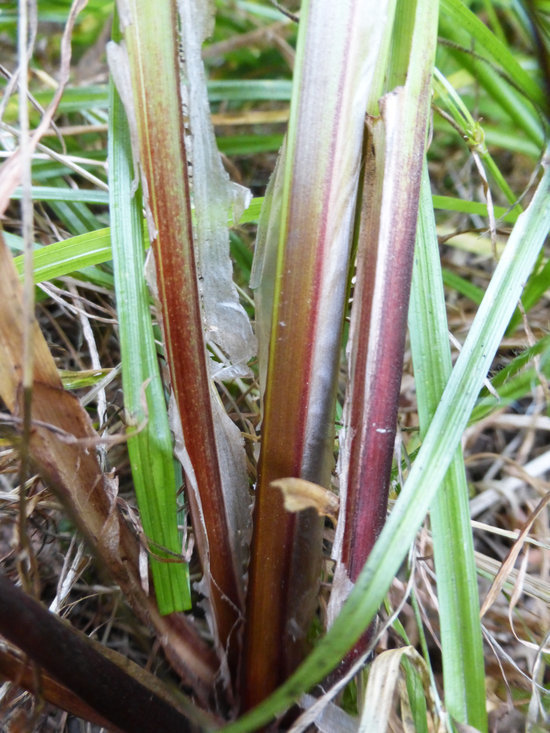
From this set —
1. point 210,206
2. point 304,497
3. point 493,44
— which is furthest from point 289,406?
point 493,44

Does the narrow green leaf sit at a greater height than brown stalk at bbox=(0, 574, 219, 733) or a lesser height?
greater

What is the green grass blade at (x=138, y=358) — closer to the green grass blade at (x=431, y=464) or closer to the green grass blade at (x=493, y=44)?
the green grass blade at (x=431, y=464)

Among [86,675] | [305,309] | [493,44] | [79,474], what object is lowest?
[86,675]

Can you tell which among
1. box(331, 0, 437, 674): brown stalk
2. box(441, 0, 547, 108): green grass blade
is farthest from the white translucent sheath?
box(441, 0, 547, 108): green grass blade

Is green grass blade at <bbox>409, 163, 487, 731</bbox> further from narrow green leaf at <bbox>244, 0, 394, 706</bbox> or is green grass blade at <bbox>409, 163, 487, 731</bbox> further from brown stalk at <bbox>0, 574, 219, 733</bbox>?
brown stalk at <bbox>0, 574, 219, 733</bbox>

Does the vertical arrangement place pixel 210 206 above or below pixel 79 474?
above

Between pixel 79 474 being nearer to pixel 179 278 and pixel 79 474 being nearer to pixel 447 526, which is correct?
pixel 179 278
